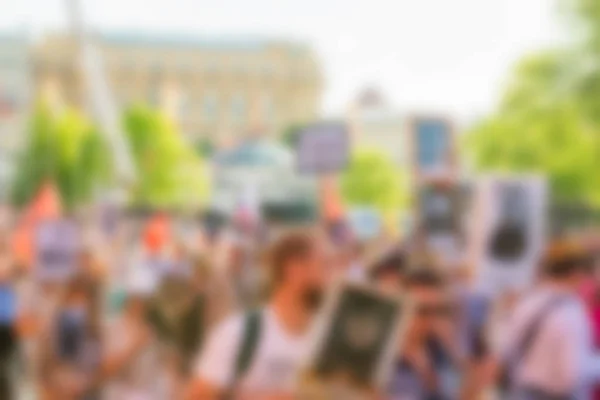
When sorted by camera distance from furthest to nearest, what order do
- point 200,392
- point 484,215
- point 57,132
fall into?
1. point 57,132
2. point 484,215
3. point 200,392

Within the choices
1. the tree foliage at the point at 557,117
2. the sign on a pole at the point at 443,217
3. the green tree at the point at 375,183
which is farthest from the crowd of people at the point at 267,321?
the tree foliage at the point at 557,117

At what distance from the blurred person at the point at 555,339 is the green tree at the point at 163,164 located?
1.92 meters

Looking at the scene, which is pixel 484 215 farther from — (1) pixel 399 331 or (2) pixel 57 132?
(2) pixel 57 132

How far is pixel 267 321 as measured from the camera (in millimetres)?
2844

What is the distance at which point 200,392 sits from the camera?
110 inches

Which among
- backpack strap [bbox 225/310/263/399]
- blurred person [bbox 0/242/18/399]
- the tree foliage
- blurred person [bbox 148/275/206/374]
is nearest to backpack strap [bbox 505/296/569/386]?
backpack strap [bbox 225/310/263/399]

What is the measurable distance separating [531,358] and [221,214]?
1.67 metres

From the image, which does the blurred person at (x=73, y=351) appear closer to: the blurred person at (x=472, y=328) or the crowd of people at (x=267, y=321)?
the crowd of people at (x=267, y=321)

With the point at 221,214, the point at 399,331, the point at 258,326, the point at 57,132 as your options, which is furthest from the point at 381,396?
the point at 57,132

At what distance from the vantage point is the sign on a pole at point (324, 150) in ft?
12.2

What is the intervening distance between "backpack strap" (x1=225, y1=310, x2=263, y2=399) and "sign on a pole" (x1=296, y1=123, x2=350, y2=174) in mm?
975

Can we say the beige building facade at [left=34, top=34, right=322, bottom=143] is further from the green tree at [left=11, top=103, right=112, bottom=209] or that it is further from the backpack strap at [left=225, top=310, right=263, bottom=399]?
the backpack strap at [left=225, top=310, right=263, bottom=399]

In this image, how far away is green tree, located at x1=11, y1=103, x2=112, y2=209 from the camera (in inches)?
207

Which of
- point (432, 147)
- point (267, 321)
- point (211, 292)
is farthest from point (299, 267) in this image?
point (432, 147)
